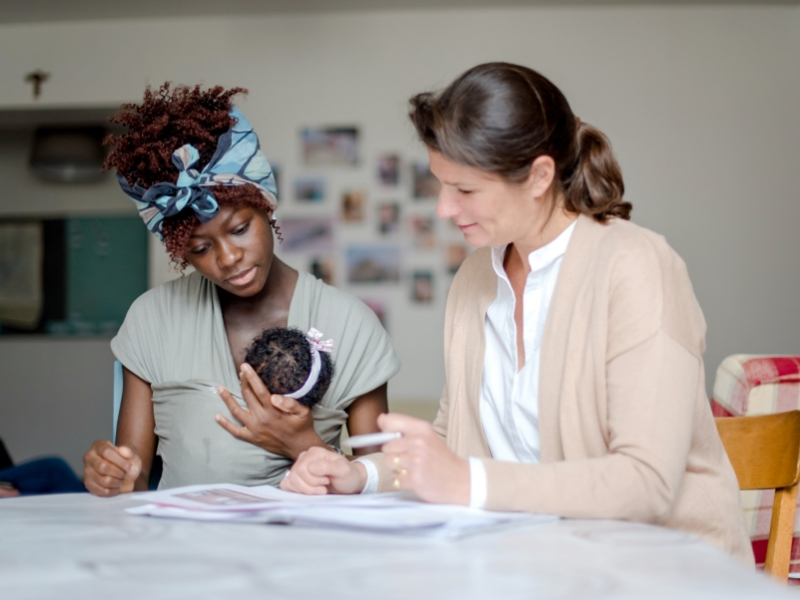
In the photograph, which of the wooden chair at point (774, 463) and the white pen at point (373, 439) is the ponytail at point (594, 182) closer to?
the wooden chair at point (774, 463)

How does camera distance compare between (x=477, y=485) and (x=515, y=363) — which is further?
(x=515, y=363)

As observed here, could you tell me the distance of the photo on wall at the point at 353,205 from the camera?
411 cm

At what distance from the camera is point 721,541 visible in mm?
1126

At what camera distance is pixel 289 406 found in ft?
4.60

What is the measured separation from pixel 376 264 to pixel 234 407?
8.83 ft

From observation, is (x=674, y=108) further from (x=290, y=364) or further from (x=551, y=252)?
(x=290, y=364)

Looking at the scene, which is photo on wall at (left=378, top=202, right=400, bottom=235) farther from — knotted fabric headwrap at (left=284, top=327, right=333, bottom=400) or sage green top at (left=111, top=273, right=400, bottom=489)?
knotted fabric headwrap at (left=284, top=327, right=333, bottom=400)

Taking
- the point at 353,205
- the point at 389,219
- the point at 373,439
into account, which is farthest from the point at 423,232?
the point at 373,439

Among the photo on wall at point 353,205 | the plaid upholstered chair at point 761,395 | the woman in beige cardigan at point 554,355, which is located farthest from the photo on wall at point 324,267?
the woman in beige cardigan at point 554,355

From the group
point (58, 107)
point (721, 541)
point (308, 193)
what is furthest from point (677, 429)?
point (58, 107)

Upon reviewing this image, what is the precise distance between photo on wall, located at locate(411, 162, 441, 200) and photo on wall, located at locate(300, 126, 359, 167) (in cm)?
33

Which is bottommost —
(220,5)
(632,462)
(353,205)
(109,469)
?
(109,469)

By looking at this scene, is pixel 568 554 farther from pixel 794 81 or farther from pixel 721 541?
pixel 794 81

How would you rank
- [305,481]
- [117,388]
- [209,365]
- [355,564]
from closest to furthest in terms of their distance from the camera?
[355,564]
[305,481]
[209,365]
[117,388]
